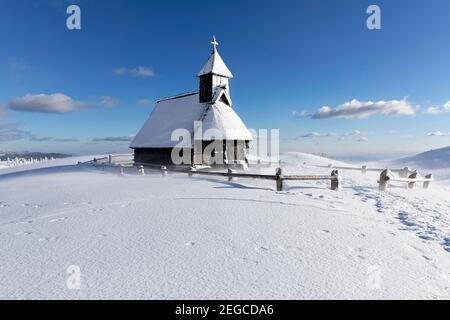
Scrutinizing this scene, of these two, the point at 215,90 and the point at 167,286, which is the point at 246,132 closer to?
the point at 215,90

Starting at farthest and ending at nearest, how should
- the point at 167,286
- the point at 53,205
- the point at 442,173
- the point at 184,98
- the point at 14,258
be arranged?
1. the point at 442,173
2. the point at 184,98
3. the point at 53,205
4. the point at 14,258
5. the point at 167,286

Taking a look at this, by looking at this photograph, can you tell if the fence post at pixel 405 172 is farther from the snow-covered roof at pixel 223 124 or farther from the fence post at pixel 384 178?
the snow-covered roof at pixel 223 124

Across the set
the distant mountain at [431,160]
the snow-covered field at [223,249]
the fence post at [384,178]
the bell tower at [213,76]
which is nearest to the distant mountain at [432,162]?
the distant mountain at [431,160]

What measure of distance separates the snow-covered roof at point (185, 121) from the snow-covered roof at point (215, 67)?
2.68 meters

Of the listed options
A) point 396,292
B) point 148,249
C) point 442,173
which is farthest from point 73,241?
point 442,173

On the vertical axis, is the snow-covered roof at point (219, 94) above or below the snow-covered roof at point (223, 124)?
above

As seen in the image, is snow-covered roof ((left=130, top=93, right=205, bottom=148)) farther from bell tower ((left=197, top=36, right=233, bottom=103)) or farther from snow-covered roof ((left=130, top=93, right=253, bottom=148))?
bell tower ((left=197, top=36, right=233, bottom=103))

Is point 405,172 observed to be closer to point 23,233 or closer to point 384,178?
point 384,178

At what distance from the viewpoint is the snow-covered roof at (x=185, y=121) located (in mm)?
22922

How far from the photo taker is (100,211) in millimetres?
8844

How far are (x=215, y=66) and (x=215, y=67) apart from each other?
0.12 meters

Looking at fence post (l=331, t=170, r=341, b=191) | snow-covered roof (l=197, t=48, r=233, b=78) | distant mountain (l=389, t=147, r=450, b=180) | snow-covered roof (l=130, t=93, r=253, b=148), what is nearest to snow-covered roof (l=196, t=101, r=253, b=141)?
snow-covered roof (l=130, t=93, r=253, b=148)

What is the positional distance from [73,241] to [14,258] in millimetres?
1119

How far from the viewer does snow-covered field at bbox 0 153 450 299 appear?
4.59m
